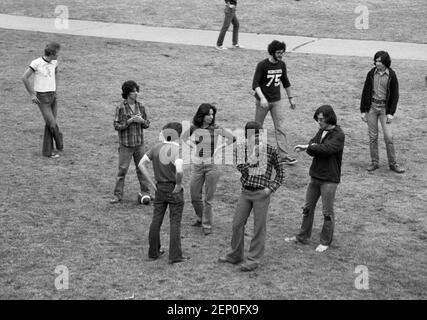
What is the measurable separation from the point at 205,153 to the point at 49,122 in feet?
12.4

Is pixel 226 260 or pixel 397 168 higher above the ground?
pixel 397 168

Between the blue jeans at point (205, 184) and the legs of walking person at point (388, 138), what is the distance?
11.8 ft

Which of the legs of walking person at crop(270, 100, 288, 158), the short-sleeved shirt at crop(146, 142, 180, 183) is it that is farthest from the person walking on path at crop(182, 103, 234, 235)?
the legs of walking person at crop(270, 100, 288, 158)

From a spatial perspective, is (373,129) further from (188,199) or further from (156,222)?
(156,222)

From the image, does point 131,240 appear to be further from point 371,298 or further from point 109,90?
point 109,90

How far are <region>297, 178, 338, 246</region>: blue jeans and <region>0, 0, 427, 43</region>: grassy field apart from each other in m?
12.0

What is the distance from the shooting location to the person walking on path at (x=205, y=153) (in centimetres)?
905

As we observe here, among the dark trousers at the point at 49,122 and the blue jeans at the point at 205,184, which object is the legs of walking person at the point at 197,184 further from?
the dark trousers at the point at 49,122

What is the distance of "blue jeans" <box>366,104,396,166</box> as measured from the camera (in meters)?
11.6

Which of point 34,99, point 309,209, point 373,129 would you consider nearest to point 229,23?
point 373,129

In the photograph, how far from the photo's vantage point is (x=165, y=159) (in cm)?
819

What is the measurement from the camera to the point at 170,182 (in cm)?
827

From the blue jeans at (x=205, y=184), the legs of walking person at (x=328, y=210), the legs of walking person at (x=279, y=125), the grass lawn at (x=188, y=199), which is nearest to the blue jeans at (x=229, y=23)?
the grass lawn at (x=188, y=199)
